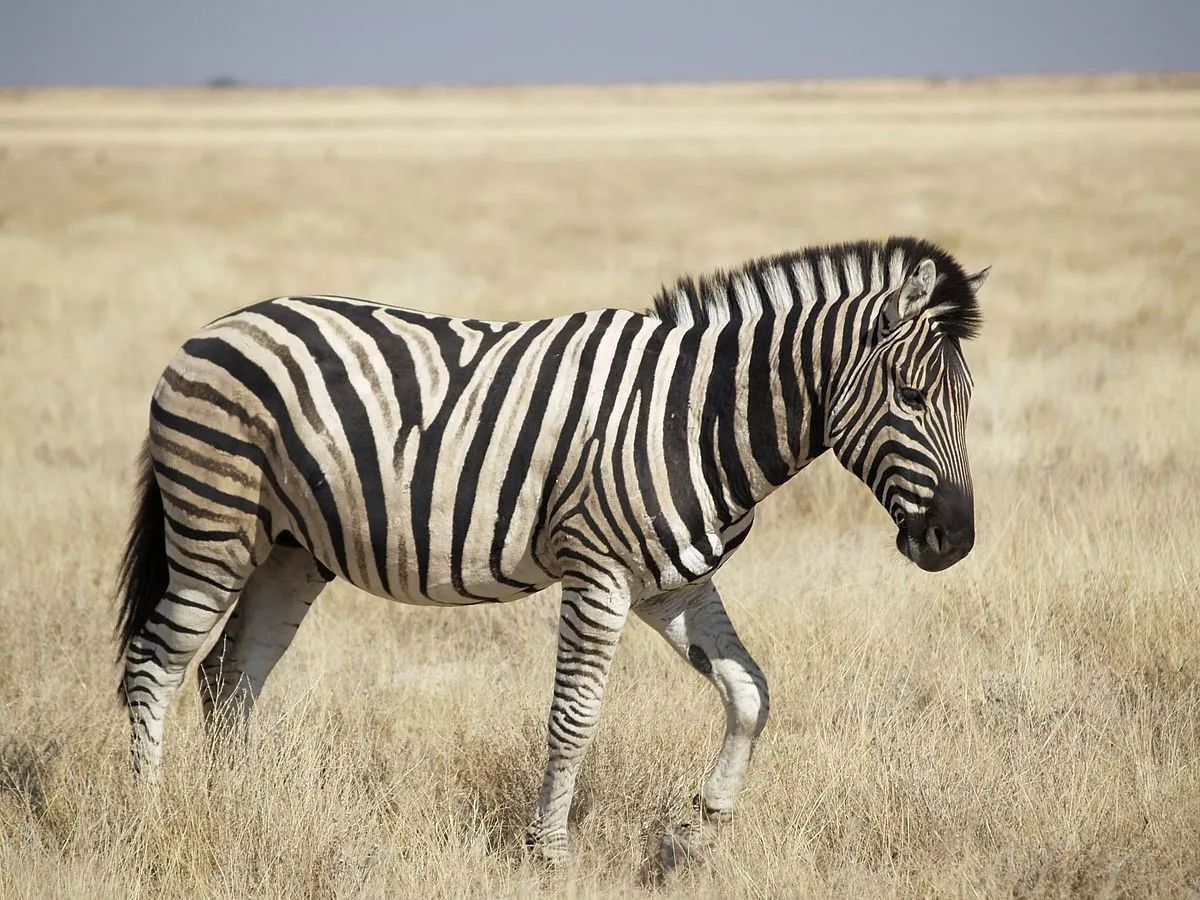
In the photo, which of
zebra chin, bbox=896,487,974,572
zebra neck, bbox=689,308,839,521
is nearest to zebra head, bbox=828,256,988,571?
zebra chin, bbox=896,487,974,572

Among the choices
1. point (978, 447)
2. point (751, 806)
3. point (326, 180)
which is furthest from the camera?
point (326, 180)

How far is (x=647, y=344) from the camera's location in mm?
4414

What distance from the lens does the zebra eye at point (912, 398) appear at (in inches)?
156

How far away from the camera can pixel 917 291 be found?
395 cm

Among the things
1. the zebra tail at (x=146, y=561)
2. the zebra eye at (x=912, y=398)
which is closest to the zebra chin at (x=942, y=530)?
the zebra eye at (x=912, y=398)

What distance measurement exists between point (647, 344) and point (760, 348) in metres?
0.40

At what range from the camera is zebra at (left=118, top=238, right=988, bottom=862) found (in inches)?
160

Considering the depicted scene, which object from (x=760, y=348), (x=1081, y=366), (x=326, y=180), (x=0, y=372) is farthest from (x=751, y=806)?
(x=326, y=180)

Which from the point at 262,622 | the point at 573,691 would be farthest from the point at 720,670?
the point at 262,622

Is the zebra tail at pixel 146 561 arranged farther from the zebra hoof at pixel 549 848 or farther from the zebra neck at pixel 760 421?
the zebra neck at pixel 760 421

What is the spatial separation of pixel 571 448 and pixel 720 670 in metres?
0.98

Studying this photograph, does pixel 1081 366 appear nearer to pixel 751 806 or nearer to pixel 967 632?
pixel 967 632

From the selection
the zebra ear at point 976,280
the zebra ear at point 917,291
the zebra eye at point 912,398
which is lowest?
the zebra eye at point 912,398

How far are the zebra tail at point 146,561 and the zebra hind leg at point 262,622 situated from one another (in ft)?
1.01
